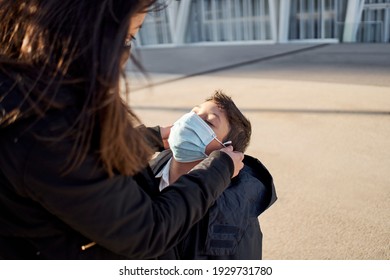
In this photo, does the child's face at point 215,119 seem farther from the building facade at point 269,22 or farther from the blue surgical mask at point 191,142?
the building facade at point 269,22

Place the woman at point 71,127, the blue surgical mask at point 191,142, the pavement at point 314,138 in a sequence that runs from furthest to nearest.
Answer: the pavement at point 314,138 → the blue surgical mask at point 191,142 → the woman at point 71,127

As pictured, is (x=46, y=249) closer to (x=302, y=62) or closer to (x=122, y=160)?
(x=122, y=160)

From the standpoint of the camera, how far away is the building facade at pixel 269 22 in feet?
44.5

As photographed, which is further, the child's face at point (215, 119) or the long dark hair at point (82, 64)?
the child's face at point (215, 119)

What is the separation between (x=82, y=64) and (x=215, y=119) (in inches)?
44.3

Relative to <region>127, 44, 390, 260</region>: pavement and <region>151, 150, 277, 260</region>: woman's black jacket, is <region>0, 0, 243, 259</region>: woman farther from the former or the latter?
<region>151, 150, 277, 260</region>: woman's black jacket

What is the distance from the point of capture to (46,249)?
112 centimetres

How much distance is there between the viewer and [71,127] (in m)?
0.94

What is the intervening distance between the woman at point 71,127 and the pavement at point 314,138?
0.62 feet

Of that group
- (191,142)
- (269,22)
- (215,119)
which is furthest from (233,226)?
(269,22)

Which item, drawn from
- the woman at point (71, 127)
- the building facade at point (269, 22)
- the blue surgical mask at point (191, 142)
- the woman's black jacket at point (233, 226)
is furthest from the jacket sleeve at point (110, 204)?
the building facade at point (269, 22)

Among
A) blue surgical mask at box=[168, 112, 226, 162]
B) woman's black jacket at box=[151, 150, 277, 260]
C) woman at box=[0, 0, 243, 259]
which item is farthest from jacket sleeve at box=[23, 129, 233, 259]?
blue surgical mask at box=[168, 112, 226, 162]

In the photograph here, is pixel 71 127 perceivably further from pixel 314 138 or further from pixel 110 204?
pixel 314 138
